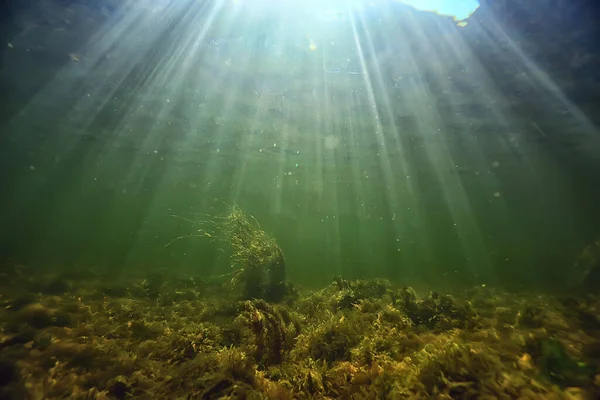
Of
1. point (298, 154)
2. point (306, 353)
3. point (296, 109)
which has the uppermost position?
point (298, 154)

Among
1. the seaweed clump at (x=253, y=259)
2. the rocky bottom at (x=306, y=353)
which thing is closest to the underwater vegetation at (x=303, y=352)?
the rocky bottom at (x=306, y=353)

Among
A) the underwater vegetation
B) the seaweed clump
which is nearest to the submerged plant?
the seaweed clump

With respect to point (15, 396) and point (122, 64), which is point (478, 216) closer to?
point (122, 64)

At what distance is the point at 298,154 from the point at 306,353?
67.2 ft

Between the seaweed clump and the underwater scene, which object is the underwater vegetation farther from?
the seaweed clump

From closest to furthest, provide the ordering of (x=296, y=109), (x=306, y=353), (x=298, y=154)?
(x=306, y=353) → (x=296, y=109) → (x=298, y=154)

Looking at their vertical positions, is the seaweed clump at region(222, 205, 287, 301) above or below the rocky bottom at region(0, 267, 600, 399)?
above

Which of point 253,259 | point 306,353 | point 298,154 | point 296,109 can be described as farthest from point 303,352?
point 298,154

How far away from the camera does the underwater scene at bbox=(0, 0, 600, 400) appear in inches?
169

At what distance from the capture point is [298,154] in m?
24.6

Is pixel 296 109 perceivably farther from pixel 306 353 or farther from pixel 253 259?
pixel 306 353

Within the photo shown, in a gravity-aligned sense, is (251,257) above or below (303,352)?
above

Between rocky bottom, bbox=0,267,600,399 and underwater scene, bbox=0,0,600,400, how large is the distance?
0.04 m

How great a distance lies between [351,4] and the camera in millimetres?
11164
